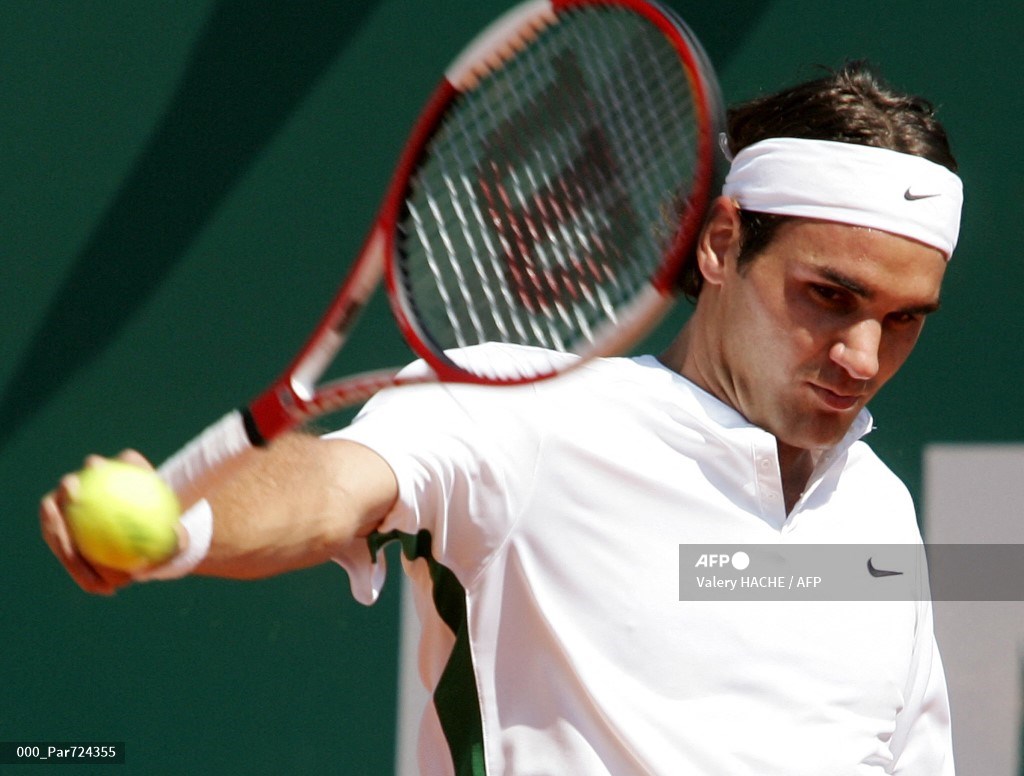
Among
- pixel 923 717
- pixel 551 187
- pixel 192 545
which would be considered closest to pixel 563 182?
pixel 551 187

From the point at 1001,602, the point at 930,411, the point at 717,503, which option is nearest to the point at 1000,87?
the point at 930,411

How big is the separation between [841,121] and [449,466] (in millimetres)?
735

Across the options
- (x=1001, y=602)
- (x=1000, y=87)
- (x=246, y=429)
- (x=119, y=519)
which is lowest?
(x=119, y=519)

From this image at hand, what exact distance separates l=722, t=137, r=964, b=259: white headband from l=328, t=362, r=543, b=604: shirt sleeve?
1.40 feet

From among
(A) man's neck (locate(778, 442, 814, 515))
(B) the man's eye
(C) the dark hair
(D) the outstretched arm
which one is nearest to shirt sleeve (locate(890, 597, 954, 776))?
(A) man's neck (locate(778, 442, 814, 515))

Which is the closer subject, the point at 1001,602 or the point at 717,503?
the point at 717,503

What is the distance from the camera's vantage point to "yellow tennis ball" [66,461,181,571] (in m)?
1.28

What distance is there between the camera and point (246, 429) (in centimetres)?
142

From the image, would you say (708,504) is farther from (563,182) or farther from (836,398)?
(563,182)

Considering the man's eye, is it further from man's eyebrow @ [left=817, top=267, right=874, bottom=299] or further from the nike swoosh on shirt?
the nike swoosh on shirt

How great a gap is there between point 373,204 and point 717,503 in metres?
1.21

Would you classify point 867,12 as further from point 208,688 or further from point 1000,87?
point 208,688

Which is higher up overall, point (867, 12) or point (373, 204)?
point (867, 12)

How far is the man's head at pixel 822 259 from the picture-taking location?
1902 mm
